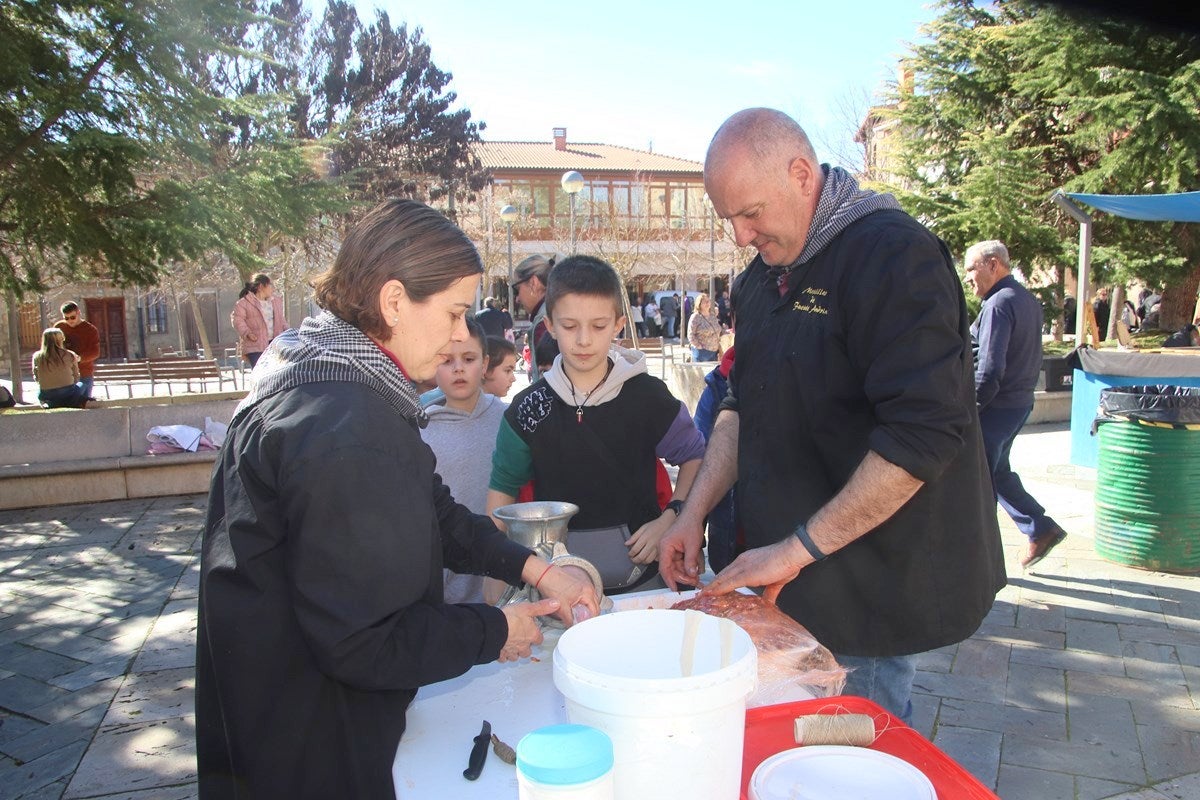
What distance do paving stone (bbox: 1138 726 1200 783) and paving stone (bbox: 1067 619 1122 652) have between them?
81cm

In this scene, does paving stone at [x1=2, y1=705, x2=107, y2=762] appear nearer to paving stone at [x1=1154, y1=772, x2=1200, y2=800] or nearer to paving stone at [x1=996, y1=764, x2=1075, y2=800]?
paving stone at [x1=996, y1=764, x2=1075, y2=800]

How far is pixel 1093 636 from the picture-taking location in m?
4.21

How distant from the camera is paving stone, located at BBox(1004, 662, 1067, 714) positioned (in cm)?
355

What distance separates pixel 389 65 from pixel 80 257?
82.3 feet

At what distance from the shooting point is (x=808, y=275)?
1.92 meters

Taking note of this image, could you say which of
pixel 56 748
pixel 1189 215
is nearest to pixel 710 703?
pixel 56 748

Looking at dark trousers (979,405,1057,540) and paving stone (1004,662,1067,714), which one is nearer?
paving stone (1004,662,1067,714)

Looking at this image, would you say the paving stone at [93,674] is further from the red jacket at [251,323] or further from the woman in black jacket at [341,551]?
the red jacket at [251,323]

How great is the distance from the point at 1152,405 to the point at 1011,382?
85 centimetres

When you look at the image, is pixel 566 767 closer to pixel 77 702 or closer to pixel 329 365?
pixel 329 365

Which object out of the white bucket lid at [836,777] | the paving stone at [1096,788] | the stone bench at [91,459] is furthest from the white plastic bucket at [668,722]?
the stone bench at [91,459]

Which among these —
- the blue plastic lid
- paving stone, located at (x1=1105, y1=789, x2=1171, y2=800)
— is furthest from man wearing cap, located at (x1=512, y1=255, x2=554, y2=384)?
the blue plastic lid

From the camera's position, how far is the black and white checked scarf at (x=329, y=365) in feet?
4.53

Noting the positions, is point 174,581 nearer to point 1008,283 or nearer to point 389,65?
point 1008,283
